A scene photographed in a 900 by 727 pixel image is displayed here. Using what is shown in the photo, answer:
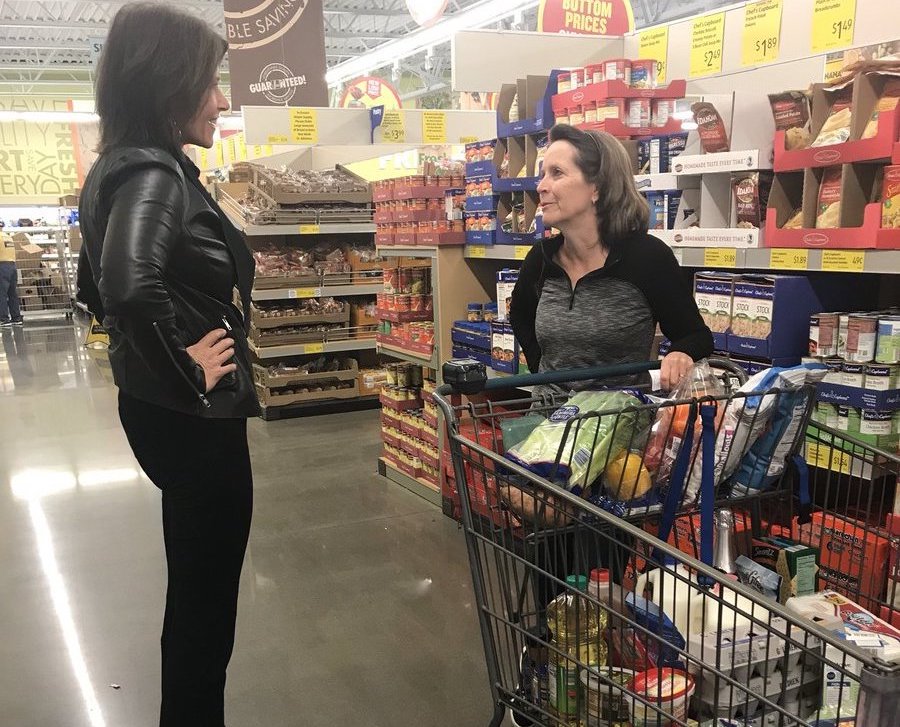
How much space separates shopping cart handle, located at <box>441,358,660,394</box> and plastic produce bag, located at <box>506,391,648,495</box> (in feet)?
0.57

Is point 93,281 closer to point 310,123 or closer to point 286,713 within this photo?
point 286,713

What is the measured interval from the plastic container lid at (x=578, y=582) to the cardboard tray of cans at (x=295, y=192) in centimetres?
533

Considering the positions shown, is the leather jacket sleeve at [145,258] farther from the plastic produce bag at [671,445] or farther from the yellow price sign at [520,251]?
the yellow price sign at [520,251]

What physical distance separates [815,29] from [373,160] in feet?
17.0

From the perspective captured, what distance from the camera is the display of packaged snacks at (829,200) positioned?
7.65 ft

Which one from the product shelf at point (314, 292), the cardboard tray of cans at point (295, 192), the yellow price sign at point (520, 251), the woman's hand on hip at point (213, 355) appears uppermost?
the cardboard tray of cans at point (295, 192)

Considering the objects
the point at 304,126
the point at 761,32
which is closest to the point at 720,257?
the point at 761,32

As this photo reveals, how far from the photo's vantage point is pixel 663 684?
4.55ft

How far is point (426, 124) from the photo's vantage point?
8406 mm

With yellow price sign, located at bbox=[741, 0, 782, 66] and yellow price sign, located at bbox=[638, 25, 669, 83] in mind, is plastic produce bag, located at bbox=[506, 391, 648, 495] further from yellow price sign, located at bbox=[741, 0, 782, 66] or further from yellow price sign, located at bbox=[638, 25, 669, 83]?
yellow price sign, located at bbox=[638, 25, 669, 83]

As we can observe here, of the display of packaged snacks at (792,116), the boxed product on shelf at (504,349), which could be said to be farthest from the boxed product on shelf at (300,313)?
the display of packaged snacks at (792,116)

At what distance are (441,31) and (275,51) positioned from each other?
4215 millimetres

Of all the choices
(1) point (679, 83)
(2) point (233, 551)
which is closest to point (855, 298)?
(1) point (679, 83)

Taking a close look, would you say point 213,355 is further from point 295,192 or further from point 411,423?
point 295,192
